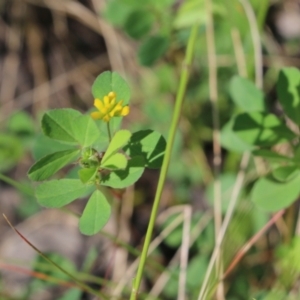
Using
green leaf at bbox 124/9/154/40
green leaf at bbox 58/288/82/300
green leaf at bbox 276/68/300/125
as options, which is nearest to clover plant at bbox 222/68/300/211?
green leaf at bbox 276/68/300/125

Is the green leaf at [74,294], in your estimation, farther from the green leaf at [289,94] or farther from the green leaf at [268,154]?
the green leaf at [289,94]

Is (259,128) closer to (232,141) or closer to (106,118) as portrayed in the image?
(232,141)

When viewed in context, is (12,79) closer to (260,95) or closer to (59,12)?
(59,12)

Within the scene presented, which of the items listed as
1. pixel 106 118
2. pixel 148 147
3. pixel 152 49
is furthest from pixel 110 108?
pixel 152 49

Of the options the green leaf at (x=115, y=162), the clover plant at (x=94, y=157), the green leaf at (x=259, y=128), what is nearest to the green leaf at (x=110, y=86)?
the clover plant at (x=94, y=157)

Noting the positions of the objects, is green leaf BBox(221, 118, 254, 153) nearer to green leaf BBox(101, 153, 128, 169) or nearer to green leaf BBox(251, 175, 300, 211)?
green leaf BBox(251, 175, 300, 211)
